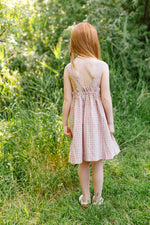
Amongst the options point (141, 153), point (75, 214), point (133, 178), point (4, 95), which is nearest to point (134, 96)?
point (141, 153)

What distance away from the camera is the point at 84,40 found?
209 centimetres

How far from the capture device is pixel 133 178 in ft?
8.98

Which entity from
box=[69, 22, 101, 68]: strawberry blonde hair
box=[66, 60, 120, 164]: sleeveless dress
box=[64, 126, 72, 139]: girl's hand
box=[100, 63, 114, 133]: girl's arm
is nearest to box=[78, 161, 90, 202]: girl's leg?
box=[66, 60, 120, 164]: sleeveless dress

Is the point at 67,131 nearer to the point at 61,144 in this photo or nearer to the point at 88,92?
the point at 88,92

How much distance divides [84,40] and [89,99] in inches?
19.5

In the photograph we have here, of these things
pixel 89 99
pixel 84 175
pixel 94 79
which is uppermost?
pixel 94 79

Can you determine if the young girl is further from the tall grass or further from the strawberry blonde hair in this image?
the tall grass

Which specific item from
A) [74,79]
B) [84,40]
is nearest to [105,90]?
[74,79]

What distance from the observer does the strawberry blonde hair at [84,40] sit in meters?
2.07

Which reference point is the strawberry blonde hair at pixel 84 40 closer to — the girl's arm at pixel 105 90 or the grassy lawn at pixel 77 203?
the girl's arm at pixel 105 90

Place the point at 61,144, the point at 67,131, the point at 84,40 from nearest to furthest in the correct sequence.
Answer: the point at 84,40 < the point at 67,131 < the point at 61,144

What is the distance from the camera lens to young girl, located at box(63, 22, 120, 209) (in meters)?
2.09

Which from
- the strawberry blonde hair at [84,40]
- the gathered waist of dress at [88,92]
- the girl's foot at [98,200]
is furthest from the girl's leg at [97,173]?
the strawberry blonde hair at [84,40]

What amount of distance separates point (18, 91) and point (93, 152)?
1981 millimetres
